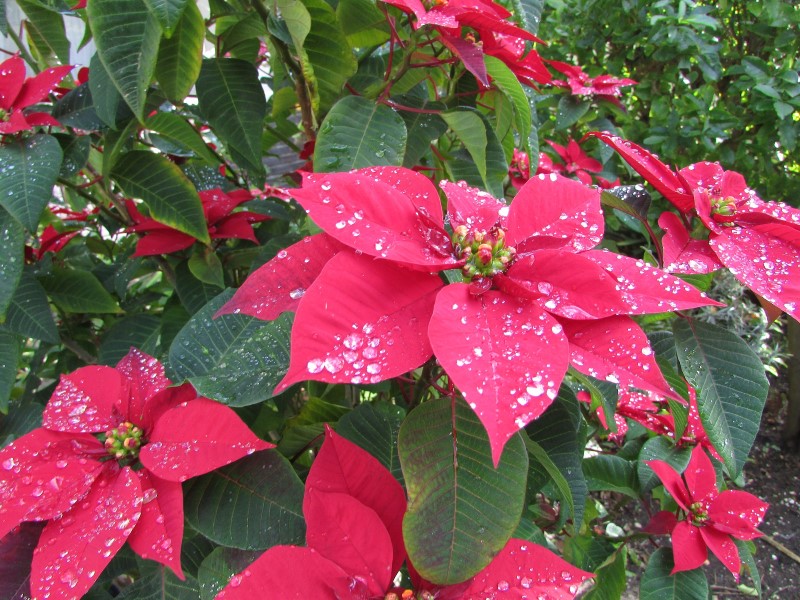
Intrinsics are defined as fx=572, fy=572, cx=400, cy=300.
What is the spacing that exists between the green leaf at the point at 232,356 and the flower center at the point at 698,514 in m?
0.61

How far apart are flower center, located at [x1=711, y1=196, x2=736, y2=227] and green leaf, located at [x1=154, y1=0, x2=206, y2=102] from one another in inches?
23.4

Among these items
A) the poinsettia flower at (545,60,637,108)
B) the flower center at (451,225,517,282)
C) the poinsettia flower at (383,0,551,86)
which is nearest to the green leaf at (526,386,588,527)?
the flower center at (451,225,517,282)

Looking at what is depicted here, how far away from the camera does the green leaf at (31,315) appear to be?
831 mm

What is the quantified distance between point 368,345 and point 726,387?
0.37 m

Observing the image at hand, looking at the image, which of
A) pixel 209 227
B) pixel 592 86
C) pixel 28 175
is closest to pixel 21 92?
pixel 28 175

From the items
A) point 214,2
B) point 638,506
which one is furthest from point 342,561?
point 638,506

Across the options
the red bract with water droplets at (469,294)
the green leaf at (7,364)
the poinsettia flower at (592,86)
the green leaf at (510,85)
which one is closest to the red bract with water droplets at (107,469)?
the red bract with water droplets at (469,294)

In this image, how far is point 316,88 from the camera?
707 mm

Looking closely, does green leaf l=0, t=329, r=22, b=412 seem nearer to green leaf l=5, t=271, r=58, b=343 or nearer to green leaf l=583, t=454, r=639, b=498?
green leaf l=5, t=271, r=58, b=343

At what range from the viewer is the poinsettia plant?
0.38 meters

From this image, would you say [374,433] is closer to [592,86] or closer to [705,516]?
[705,516]

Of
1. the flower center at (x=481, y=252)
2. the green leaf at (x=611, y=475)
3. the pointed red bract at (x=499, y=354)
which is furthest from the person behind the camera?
the green leaf at (x=611, y=475)

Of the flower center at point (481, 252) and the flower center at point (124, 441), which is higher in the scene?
the flower center at point (481, 252)

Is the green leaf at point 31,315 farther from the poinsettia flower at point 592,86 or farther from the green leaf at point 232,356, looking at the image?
the poinsettia flower at point 592,86
